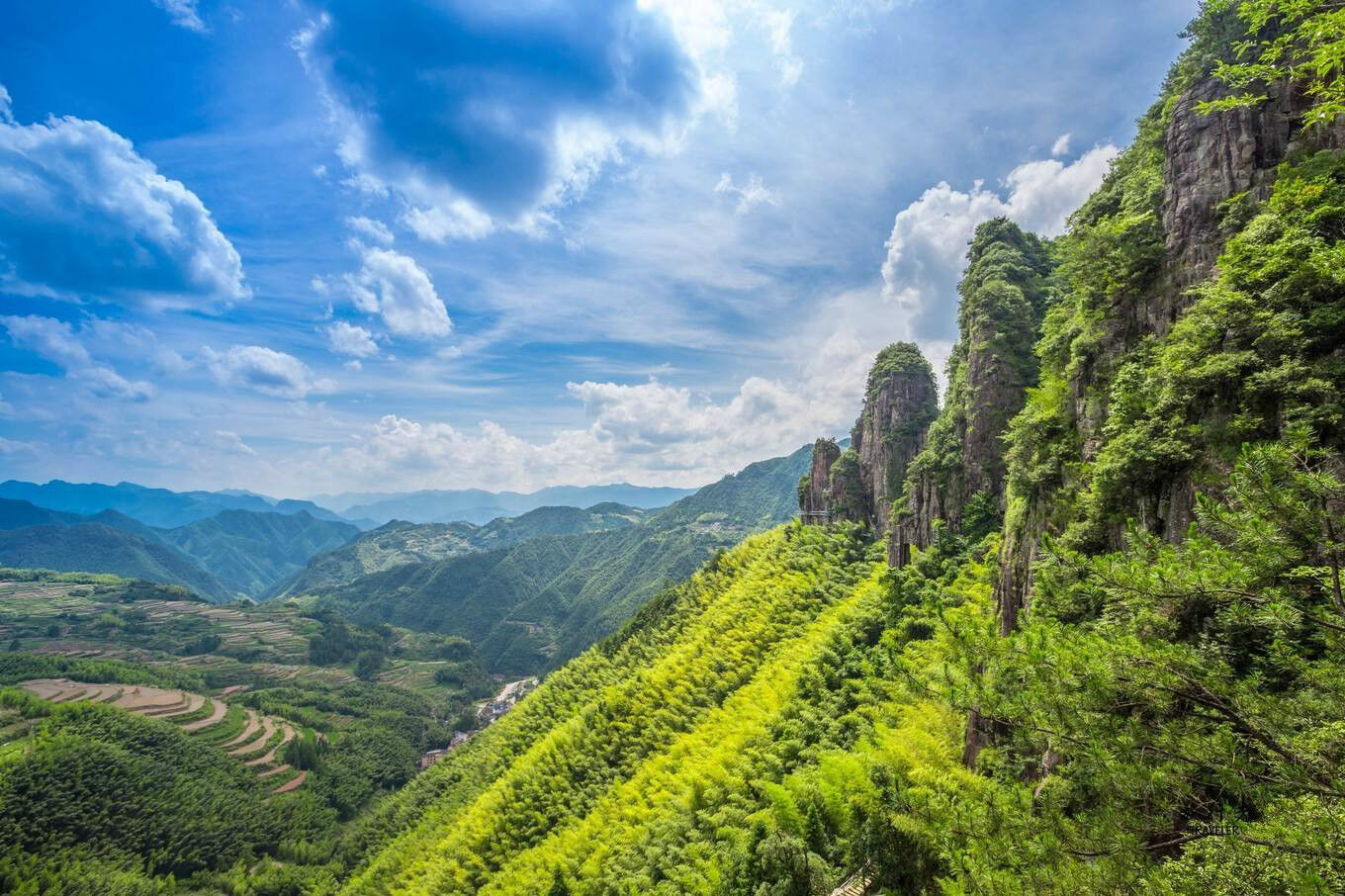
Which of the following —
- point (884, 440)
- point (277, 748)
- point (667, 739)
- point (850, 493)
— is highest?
point (884, 440)

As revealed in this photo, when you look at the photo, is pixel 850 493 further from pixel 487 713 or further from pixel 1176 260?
pixel 487 713

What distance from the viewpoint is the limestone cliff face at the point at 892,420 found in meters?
57.5

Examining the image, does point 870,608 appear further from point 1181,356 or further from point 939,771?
point 1181,356

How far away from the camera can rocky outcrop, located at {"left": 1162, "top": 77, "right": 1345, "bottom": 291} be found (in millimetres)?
17359

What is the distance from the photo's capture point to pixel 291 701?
152 meters

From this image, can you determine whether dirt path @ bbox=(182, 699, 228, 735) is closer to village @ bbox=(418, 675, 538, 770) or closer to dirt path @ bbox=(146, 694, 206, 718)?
dirt path @ bbox=(146, 694, 206, 718)

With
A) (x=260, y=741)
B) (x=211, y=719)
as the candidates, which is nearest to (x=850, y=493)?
(x=260, y=741)

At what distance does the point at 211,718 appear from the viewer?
128 metres

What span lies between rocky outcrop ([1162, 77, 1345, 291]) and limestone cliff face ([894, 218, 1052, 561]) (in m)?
18.2

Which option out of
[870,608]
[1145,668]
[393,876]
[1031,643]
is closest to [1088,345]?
[1031,643]

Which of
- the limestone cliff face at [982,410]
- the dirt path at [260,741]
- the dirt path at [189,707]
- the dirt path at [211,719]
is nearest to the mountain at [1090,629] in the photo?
the limestone cliff face at [982,410]

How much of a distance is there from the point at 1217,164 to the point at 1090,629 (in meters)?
18.1

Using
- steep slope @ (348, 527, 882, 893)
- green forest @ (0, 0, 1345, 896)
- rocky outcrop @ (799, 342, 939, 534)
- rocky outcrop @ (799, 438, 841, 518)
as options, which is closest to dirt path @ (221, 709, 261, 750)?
steep slope @ (348, 527, 882, 893)

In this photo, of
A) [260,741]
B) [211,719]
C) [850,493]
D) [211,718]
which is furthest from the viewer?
[211,718]
